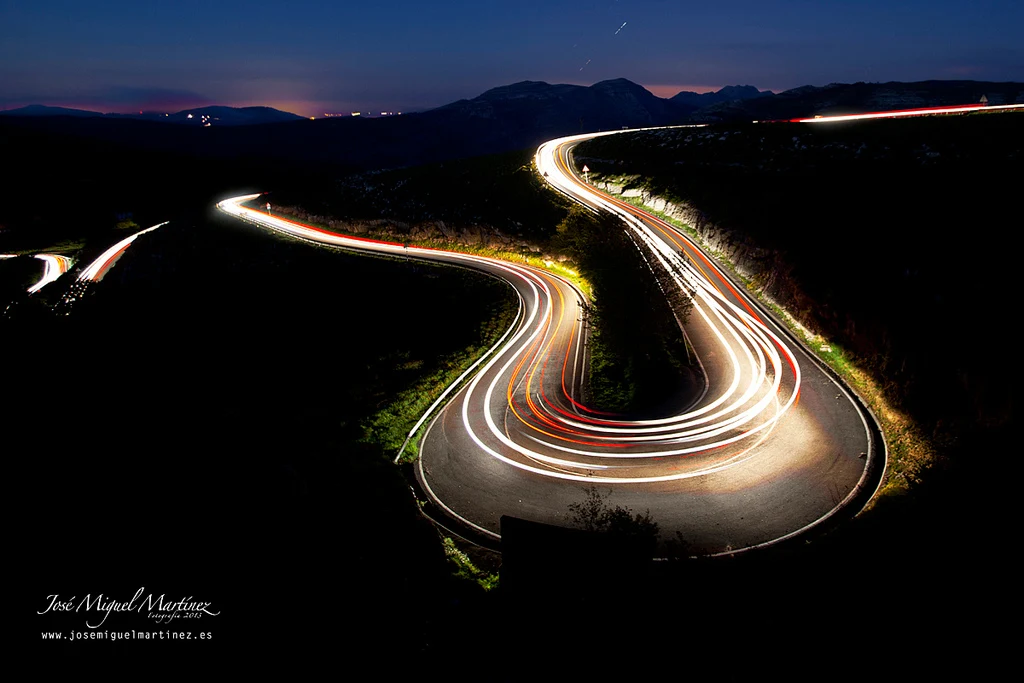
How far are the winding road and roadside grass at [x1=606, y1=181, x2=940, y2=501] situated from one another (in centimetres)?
44

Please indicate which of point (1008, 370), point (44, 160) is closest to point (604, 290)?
point (1008, 370)

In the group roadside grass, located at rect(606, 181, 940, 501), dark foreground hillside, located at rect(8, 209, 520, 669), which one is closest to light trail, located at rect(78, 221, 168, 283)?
dark foreground hillside, located at rect(8, 209, 520, 669)

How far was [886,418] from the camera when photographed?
759 inches

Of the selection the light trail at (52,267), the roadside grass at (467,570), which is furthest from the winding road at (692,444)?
the light trail at (52,267)

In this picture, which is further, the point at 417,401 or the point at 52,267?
the point at 52,267

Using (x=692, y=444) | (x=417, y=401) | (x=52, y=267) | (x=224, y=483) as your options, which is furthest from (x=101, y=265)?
(x=692, y=444)

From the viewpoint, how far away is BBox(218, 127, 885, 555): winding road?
16.5 meters

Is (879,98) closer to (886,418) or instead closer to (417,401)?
(886,418)

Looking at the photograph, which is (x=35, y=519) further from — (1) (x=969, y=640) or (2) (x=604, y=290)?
(2) (x=604, y=290)

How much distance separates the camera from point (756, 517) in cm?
1600

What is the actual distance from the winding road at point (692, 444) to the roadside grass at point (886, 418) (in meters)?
0.44

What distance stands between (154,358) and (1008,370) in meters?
42.7

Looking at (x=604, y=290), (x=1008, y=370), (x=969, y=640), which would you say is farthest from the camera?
(x=604, y=290)

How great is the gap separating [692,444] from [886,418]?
8573mm
